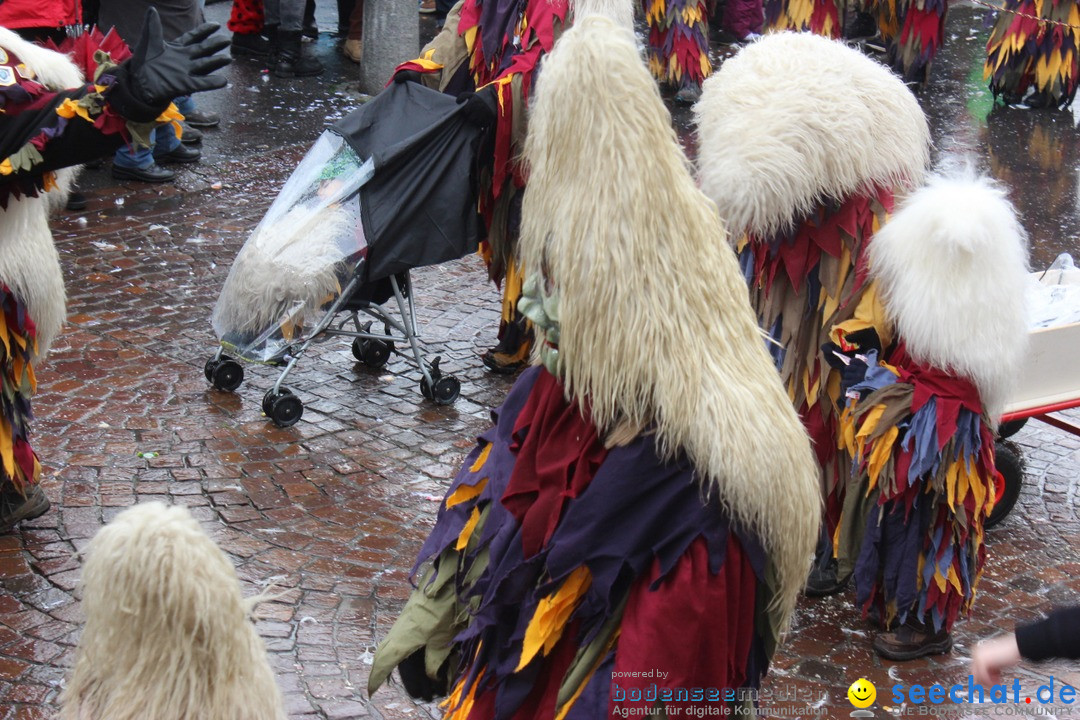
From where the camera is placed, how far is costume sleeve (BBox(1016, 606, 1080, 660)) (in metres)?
2.33

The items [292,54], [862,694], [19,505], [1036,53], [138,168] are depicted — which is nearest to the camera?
[862,694]

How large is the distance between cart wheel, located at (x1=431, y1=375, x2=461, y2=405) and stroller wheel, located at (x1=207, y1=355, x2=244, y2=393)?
3.03ft

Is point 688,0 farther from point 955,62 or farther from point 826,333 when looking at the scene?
point 826,333

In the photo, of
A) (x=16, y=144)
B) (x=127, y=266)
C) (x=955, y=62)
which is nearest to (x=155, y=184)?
(x=127, y=266)

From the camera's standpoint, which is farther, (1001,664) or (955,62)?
(955,62)

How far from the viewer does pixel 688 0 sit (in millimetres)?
10094

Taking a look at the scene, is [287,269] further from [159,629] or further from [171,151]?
[171,151]

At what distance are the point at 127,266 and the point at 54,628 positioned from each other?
133 inches

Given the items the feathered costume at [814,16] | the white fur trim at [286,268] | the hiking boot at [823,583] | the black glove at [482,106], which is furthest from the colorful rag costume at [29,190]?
the feathered costume at [814,16]

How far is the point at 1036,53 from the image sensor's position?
10961 mm

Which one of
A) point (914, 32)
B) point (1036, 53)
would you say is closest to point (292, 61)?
point (914, 32)

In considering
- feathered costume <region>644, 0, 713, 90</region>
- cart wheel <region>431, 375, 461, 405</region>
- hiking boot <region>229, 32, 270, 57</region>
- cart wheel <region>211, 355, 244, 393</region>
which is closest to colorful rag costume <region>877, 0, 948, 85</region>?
feathered costume <region>644, 0, 713, 90</region>

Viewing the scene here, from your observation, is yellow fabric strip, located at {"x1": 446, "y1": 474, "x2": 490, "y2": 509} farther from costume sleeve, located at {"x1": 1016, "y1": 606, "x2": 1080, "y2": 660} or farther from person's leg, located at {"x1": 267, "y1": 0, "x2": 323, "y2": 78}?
person's leg, located at {"x1": 267, "y1": 0, "x2": 323, "y2": 78}

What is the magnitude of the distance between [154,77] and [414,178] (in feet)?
5.75
